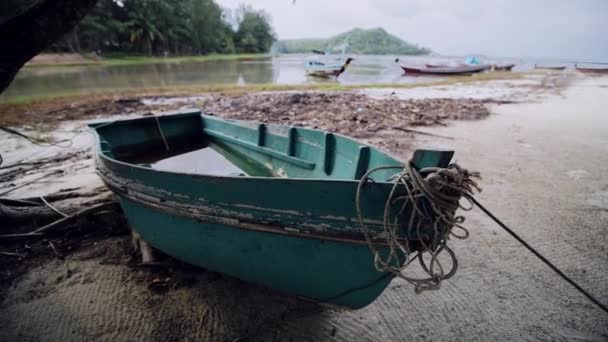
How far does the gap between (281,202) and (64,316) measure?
2167mm

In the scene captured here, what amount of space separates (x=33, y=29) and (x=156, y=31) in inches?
1856

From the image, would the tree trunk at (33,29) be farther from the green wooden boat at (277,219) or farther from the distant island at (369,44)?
the distant island at (369,44)

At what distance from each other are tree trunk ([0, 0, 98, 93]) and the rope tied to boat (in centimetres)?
302

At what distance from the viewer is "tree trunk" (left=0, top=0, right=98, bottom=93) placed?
2367mm

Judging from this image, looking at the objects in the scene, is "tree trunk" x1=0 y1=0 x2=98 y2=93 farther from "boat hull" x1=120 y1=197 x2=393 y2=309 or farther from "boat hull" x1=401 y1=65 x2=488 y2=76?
"boat hull" x1=401 y1=65 x2=488 y2=76

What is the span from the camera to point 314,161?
3355 millimetres

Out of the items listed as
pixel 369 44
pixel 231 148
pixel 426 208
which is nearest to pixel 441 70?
pixel 231 148

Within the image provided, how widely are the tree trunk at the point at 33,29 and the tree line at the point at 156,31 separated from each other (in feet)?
108

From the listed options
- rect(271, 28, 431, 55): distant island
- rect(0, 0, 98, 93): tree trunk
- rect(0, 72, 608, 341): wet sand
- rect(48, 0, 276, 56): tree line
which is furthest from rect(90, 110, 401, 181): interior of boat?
rect(271, 28, 431, 55): distant island

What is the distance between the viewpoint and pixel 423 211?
5.01 ft

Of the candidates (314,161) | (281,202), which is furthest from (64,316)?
(314,161)

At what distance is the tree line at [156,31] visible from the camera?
35.2 m

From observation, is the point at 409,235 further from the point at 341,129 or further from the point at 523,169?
the point at 341,129

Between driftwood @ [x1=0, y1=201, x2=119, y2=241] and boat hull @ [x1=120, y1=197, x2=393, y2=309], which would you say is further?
driftwood @ [x1=0, y1=201, x2=119, y2=241]
